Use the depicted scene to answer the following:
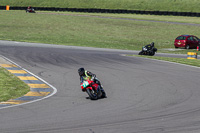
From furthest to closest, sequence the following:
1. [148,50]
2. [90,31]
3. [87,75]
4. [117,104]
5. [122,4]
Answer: [122,4] < [90,31] < [148,50] < [87,75] < [117,104]

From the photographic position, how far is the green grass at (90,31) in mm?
37375

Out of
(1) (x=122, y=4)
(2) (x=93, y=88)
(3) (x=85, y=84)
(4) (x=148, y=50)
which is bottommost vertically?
(2) (x=93, y=88)

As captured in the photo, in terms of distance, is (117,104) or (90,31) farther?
(90,31)

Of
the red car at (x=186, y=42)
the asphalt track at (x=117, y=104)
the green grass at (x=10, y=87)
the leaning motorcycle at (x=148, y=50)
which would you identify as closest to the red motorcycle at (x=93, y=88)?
the asphalt track at (x=117, y=104)

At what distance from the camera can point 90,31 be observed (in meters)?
44.6

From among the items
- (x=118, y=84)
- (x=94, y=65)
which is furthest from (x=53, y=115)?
(x=94, y=65)

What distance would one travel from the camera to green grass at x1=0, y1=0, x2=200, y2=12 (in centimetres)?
7281

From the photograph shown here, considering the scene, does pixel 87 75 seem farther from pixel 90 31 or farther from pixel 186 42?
pixel 90 31

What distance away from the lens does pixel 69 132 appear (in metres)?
7.91

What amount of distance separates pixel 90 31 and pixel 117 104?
34.0 m

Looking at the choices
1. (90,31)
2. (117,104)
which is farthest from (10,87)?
(90,31)

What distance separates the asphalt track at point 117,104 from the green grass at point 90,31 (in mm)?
17499

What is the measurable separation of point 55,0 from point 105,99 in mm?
70238

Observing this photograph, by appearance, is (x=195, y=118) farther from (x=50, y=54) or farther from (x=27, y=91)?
(x=50, y=54)
